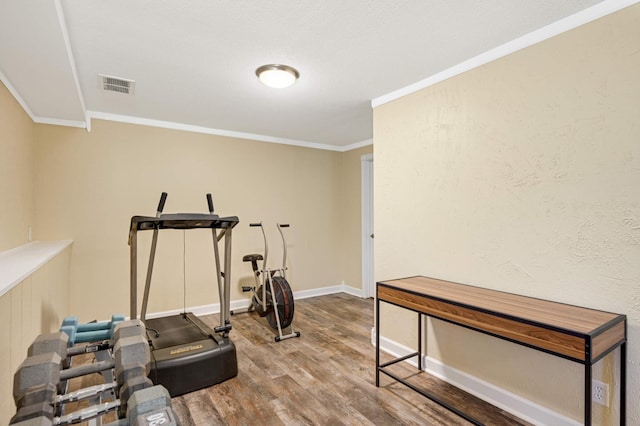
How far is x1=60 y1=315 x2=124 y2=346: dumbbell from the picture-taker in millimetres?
1606

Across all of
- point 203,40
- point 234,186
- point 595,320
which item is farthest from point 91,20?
point 595,320

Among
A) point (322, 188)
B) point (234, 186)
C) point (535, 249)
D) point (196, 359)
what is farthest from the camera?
point (322, 188)

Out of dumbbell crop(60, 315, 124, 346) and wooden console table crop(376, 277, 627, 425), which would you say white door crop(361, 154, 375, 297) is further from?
dumbbell crop(60, 315, 124, 346)

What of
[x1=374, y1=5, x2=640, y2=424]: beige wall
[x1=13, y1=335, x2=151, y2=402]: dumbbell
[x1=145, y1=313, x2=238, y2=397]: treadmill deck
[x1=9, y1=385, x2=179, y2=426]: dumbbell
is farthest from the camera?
Answer: [x1=145, y1=313, x2=238, y2=397]: treadmill deck

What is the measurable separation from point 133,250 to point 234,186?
6.90 ft

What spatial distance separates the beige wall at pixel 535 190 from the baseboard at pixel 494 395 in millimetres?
47

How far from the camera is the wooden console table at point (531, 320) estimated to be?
57.7 inches

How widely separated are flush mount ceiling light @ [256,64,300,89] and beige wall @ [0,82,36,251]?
189 cm

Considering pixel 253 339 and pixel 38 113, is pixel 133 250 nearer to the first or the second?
pixel 253 339

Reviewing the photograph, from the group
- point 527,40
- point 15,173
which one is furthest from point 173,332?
point 527,40

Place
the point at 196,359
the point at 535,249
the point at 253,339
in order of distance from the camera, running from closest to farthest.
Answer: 1. the point at 535,249
2. the point at 196,359
3. the point at 253,339

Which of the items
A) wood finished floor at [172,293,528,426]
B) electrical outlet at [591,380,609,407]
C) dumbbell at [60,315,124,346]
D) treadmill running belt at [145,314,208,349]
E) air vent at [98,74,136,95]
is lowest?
wood finished floor at [172,293,528,426]

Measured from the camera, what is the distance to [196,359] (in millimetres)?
2510

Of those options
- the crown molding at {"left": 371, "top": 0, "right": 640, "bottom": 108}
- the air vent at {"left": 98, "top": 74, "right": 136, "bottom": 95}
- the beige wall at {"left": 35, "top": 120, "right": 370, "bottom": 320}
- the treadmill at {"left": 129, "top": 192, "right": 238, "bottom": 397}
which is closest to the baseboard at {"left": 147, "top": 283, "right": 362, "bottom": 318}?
the beige wall at {"left": 35, "top": 120, "right": 370, "bottom": 320}
